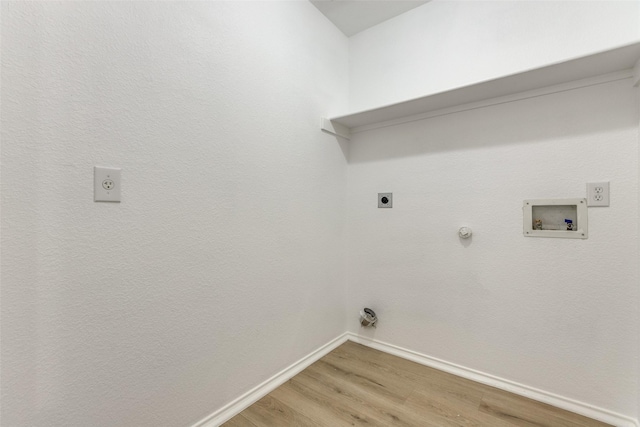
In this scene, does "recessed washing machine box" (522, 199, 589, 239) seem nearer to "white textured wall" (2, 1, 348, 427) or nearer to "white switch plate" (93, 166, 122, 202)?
"white textured wall" (2, 1, 348, 427)

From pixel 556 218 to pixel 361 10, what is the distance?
1.90 metres

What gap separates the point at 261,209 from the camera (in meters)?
1.58

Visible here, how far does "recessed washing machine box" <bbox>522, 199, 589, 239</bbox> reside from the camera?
56.5 inches

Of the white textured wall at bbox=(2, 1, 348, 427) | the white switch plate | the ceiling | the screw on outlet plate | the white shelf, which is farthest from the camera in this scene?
the screw on outlet plate

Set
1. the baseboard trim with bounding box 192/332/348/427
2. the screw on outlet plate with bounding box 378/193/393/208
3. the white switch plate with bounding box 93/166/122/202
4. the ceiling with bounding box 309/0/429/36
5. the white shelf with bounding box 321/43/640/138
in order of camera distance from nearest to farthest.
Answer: the white switch plate with bounding box 93/166/122/202 < the white shelf with bounding box 321/43/640/138 < the baseboard trim with bounding box 192/332/348/427 < the ceiling with bounding box 309/0/429/36 < the screw on outlet plate with bounding box 378/193/393/208

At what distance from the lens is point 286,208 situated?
1.74 m

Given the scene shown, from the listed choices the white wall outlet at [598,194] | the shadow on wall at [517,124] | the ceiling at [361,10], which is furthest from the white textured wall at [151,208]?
the white wall outlet at [598,194]

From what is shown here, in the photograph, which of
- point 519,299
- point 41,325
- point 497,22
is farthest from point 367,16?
point 41,325

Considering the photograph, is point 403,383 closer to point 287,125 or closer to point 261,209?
point 261,209

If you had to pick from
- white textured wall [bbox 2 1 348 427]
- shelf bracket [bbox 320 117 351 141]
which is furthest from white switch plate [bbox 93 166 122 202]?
shelf bracket [bbox 320 117 351 141]

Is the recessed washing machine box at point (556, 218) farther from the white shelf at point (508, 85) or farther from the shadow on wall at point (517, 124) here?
the white shelf at point (508, 85)

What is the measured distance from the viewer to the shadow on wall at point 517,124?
54.7 inches

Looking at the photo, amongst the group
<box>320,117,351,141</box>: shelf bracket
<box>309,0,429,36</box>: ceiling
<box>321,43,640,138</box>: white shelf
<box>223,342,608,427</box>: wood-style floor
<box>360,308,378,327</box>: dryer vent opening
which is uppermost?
<box>309,0,429,36</box>: ceiling

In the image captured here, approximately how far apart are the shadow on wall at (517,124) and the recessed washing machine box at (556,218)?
34 centimetres
